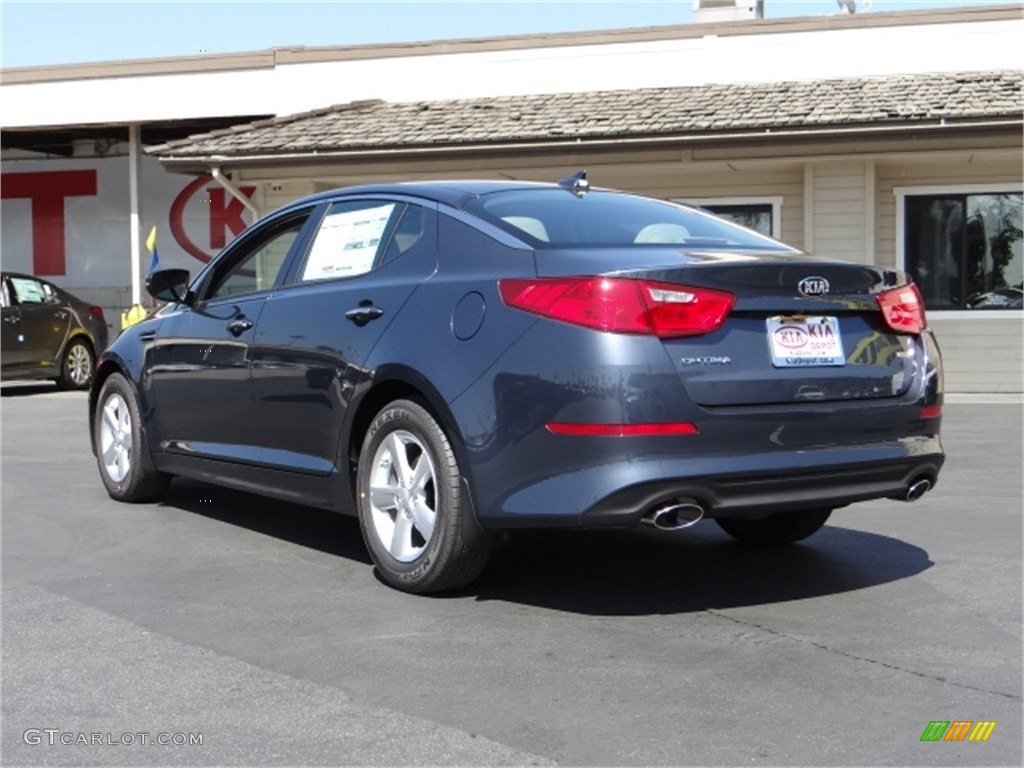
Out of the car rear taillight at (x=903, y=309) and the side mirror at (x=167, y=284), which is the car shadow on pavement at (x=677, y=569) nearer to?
the car rear taillight at (x=903, y=309)

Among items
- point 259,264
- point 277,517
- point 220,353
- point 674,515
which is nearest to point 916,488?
point 674,515

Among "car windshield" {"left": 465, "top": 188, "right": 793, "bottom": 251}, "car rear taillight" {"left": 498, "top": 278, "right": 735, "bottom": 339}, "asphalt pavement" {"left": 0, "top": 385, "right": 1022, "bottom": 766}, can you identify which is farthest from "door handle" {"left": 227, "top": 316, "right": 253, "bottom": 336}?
"car rear taillight" {"left": 498, "top": 278, "right": 735, "bottom": 339}

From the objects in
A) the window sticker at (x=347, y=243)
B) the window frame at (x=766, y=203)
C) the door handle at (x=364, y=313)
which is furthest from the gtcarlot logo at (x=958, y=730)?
the window frame at (x=766, y=203)

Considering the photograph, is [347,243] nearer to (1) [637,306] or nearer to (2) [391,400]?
(2) [391,400]

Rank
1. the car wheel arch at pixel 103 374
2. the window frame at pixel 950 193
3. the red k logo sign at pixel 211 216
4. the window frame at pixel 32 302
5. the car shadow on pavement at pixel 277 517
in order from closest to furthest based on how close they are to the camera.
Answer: the car shadow on pavement at pixel 277 517 → the car wheel arch at pixel 103 374 → the window frame at pixel 950 193 → the window frame at pixel 32 302 → the red k logo sign at pixel 211 216

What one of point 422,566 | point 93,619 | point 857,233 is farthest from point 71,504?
point 857,233

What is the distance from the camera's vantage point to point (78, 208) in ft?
80.9

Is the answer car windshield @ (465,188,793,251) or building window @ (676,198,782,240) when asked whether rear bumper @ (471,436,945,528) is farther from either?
building window @ (676,198,782,240)

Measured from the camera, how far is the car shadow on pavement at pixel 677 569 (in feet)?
16.7

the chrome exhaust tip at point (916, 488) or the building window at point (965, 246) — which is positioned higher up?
the building window at point (965, 246)

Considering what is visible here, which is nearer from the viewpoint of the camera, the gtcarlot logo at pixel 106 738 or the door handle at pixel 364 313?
the gtcarlot logo at pixel 106 738

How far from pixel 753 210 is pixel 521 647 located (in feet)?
42.0

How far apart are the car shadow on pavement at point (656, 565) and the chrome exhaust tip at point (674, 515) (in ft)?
1.61

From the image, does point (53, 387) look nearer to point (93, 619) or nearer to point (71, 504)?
point (71, 504)
